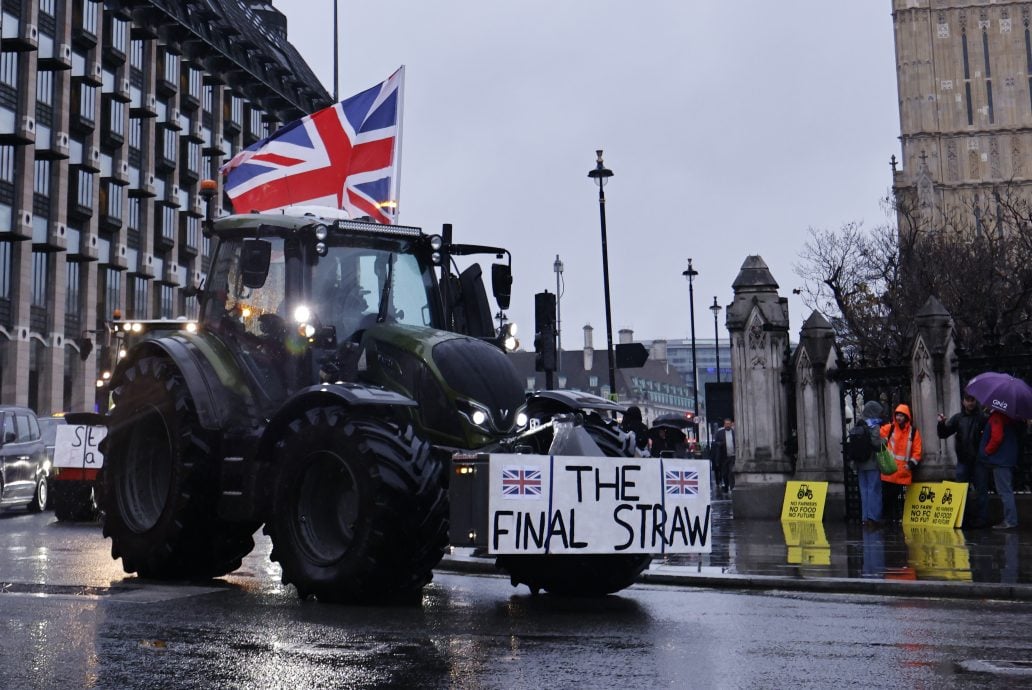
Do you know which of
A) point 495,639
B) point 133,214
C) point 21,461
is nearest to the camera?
point 495,639

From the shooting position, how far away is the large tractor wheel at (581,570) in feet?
31.1

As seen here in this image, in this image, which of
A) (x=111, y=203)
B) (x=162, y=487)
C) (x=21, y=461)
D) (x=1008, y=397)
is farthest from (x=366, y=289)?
(x=111, y=203)

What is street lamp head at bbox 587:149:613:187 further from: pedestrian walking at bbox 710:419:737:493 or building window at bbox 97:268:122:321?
building window at bbox 97:268:122:321

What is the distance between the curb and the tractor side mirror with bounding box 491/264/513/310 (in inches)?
111

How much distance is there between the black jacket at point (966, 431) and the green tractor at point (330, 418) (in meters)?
9.11

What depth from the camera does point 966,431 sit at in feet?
56.5

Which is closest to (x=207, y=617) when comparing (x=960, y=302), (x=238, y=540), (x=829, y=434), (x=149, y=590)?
(x=149, y=590)

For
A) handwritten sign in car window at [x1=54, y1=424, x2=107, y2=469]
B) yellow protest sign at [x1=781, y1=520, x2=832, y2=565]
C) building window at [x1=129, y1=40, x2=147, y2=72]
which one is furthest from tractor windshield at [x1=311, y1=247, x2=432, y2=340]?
building window at [x1=129, y1=40, x2=147, y2=72]

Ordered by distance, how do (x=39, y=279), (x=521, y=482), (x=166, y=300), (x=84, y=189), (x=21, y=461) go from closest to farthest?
(x=521, y=482) → (x=21, y=461) → (x=39, y=279) → (x=84, y=189) → (x=166, y=300)

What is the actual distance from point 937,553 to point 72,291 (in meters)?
47.4

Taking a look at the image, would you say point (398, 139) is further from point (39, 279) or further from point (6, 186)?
point (39, 279)

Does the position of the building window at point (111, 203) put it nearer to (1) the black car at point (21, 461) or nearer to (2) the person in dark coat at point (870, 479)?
(1) the black car at point (21, 461)

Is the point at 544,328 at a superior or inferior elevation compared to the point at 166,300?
inferior

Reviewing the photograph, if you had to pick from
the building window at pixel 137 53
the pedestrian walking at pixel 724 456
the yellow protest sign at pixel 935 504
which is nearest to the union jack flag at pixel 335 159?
the yellow protest sign at pixel 935 504
